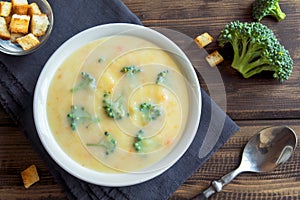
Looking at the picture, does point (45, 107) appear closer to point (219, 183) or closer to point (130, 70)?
point (130, 70)

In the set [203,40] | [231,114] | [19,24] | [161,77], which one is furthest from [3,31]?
[231,114]

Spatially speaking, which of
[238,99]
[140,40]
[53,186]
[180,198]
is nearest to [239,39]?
[238,99]

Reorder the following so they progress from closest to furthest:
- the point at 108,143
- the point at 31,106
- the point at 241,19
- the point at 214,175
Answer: the point at 108,143
the point at 31,106
the point at 214,175
the point at 241,19

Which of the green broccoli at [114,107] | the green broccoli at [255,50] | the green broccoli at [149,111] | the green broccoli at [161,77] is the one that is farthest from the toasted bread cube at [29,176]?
the green broccoli at [255,50]

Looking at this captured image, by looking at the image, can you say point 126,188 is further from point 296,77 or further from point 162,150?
point 296,77

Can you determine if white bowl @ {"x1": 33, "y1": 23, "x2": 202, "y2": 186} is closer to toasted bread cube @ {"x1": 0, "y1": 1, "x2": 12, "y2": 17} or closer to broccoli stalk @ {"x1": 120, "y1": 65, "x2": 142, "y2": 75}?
broccoli stalk @ {"x1": 120, "y1": 65, "x2": 142, "y2": 75}

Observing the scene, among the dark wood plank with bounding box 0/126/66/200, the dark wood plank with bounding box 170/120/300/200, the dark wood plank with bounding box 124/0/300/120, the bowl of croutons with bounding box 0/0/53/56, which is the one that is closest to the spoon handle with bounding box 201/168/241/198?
the dark wood plank with bounding box 170/120/300/200

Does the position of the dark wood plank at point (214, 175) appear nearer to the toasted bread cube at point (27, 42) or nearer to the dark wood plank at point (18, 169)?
the dark wood plank at point (18, 169)
